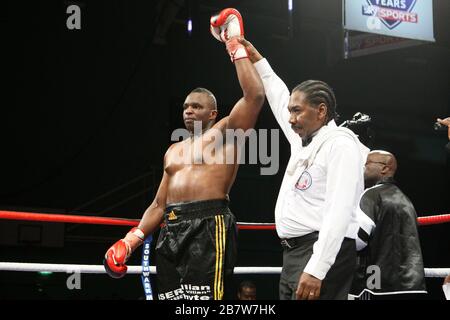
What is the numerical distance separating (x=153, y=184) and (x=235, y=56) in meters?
6.01

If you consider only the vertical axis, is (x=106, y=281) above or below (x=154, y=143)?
below

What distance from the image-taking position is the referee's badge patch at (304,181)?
2160mm

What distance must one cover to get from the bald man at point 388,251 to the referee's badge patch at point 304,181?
2.58ft

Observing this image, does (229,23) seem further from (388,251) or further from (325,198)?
(388,251)

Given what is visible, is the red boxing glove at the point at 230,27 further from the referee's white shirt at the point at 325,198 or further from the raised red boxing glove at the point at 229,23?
the referee's white shirt at the point at 325,198

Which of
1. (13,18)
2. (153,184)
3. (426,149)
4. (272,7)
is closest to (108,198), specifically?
(153,184)

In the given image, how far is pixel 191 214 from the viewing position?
2.56 meters

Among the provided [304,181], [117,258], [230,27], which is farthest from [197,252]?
[230,27]

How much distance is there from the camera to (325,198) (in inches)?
82.4

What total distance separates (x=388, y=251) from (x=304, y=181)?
2.99ft

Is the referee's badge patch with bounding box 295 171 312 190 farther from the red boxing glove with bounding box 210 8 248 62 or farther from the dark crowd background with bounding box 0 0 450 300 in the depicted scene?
the dark crowd background with bounding box 0 0 450 300

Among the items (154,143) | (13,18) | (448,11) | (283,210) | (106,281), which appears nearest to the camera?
(283,210)

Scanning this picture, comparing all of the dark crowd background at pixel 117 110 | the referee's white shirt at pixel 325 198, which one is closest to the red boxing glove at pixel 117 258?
the referee's white shirt at pixel 325 198

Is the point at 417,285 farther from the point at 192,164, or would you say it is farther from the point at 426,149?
the point at 426,149
